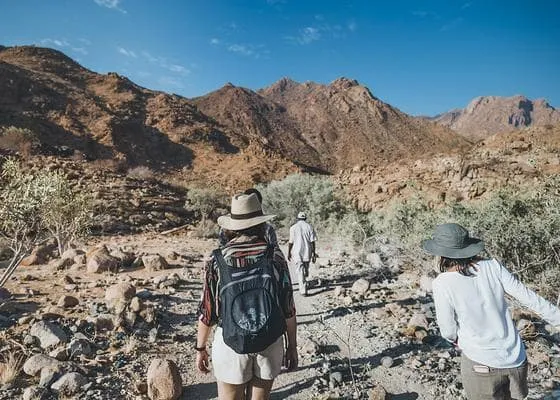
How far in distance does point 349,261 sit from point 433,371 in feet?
16.6

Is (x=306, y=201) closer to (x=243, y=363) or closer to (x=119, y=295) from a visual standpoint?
(x=119, y=295)

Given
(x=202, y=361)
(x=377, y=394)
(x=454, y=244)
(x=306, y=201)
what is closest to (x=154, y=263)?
(x=377, y=394)

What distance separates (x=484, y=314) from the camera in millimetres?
2115

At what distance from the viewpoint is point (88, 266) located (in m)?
8.21

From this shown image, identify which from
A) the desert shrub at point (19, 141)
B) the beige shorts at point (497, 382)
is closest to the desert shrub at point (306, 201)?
the beige shorts at point (497, 382)

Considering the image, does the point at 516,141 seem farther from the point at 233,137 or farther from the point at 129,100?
the point at 129,100

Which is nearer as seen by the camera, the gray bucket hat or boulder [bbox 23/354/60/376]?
the gray bucket hat

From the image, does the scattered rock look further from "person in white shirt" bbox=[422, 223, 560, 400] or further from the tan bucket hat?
the tan bucket hat

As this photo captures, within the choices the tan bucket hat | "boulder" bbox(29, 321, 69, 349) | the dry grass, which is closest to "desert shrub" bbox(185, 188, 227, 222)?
"boulder" bbox(29, 321, 69, 349)

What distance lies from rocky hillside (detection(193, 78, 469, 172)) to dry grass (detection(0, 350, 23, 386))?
146 ft

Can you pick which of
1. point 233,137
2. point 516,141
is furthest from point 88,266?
point 233,137

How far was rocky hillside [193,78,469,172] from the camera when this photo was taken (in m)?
51.3

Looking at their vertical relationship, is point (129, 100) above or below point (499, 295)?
above

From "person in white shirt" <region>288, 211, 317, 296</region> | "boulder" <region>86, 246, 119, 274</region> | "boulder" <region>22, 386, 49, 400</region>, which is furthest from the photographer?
"boulder" <region>86, 246, 119, 274</region>
